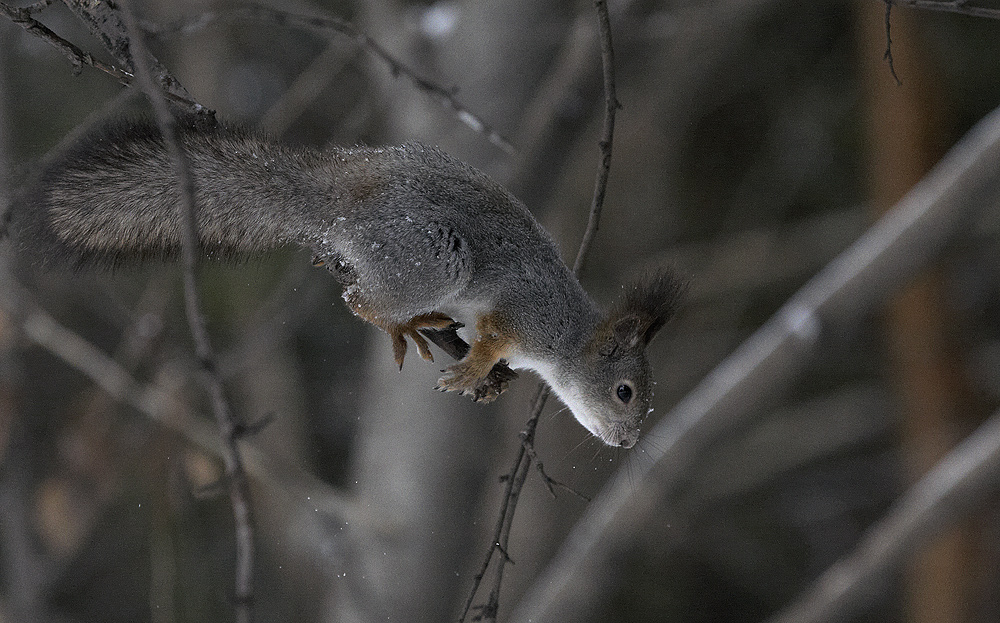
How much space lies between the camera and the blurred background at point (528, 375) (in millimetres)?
2607

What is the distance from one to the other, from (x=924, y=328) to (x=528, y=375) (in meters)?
1.36

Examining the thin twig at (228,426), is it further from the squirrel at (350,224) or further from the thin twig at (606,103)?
the thin twig at (606,103)

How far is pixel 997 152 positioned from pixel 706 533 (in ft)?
10.2

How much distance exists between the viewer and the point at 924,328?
3.12 metres

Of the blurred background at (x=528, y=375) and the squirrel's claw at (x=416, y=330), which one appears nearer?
the squirrel's claw at (x=416, y=330)

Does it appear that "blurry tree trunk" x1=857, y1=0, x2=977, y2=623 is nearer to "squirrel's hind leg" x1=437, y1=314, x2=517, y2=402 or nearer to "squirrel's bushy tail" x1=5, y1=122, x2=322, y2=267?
"squirrel's hind leg" x1=437, y1=314, x2=517, y2=402

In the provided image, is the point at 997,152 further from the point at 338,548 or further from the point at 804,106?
the point at 804,106

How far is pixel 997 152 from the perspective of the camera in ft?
6.35

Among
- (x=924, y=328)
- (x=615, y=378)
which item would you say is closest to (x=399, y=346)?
(x=615, y=378)

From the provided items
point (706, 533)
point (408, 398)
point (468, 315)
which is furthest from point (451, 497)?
point (706, 533)

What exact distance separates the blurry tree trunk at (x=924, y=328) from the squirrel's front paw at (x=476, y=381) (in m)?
2.22

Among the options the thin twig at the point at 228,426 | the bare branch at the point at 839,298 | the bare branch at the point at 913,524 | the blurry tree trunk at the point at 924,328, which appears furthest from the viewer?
the blurry tree trunk at the point at 924,328

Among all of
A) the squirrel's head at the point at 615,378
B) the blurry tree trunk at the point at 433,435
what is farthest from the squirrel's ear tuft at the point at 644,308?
the blurry tree trunk at the point at 433,435

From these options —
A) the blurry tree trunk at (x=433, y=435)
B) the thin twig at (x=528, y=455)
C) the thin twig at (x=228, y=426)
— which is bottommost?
the thin twig at (x=228, y=426)
